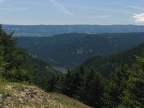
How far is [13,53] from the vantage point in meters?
57.3

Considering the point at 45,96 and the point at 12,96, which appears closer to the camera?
the point at 12,96

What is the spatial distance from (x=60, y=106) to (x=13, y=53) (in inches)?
1639

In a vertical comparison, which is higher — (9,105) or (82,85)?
(9,105)

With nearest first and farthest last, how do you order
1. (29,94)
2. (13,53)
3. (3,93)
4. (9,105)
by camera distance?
(9,105), (3,93), (29,94), (13,53)

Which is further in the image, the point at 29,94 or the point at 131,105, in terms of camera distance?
the point at 131,105

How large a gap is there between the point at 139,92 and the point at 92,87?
3105 cm

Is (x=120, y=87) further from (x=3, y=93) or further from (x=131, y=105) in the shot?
(x=3, y=93)

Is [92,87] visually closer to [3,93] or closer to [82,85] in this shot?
[82,85]

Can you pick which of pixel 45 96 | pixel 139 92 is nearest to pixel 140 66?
pixel 139 92

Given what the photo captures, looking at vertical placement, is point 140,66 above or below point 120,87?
above

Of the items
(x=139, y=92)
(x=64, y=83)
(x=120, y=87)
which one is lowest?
(x=64, y=83)

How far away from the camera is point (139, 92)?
2658cm

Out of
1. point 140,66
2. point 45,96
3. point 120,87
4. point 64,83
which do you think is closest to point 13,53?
point 64,83

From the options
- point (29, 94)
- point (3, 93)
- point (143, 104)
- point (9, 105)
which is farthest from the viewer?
point (143, 104)
